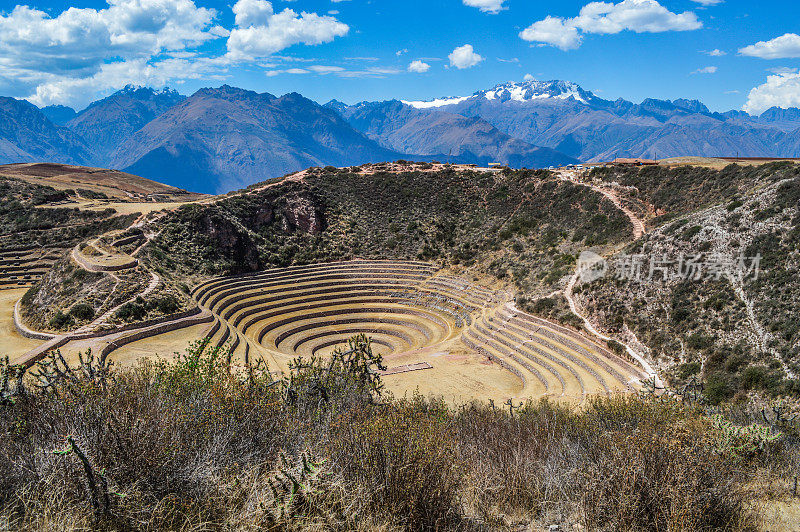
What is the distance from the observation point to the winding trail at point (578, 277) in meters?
24.7

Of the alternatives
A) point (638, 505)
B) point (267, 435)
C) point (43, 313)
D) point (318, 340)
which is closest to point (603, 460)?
point (638, 505)

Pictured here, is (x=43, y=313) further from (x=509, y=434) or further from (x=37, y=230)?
(x=509, y=434)

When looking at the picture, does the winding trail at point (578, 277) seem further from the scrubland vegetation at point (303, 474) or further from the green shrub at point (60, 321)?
the green shrub at point (60, 321)

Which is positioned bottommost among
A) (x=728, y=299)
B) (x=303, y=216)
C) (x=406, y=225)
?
(x=728, y=299)

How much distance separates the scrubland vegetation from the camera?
6508 mm

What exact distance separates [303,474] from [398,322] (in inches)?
1287

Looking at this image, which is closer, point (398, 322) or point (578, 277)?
point (578, 277)

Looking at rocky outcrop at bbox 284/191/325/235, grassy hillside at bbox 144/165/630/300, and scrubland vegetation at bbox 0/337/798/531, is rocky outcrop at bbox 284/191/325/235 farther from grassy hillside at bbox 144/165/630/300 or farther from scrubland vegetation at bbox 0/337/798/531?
scrubland vegetation at bbox 0/337/798/531

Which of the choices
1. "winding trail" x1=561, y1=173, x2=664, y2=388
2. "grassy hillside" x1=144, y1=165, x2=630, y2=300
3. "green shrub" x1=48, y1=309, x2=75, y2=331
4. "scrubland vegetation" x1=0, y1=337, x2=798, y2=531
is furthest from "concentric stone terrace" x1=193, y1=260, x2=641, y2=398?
"scrubland vegetation" x1=0, y1=337, x2=798, y2=531

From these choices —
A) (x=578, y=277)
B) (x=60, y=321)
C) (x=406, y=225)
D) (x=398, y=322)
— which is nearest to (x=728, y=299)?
(x=578, y=277)

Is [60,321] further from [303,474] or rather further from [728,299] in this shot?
[728,299]

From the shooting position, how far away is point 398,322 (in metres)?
39.6

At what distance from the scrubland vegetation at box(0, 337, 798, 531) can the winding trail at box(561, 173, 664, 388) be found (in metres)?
15.3

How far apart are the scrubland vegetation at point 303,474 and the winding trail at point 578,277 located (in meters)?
15.3
